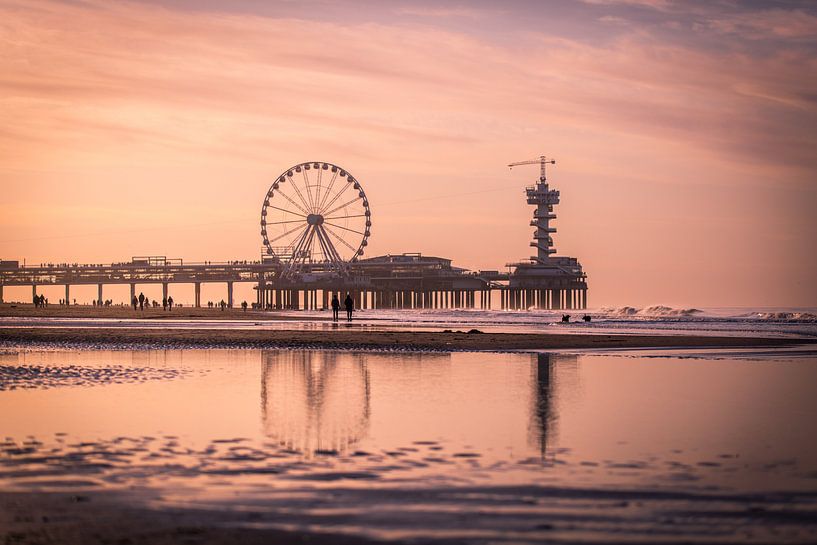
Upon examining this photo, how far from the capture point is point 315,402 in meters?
15.9

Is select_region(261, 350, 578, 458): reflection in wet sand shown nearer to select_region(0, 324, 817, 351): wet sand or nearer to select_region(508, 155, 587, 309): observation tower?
select_region(0, 324, 817, 351): wet sand

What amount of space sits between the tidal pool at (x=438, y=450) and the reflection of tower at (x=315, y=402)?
44mm

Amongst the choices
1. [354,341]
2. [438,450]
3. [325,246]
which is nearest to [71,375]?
[438,450]

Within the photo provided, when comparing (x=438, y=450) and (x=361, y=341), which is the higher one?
(x=361, y=341)

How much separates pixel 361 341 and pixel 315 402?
18088 millimetres

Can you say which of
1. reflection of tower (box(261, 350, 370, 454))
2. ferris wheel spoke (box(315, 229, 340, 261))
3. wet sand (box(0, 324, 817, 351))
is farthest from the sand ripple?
ferris wheel spoke (box(315, 229, 340, 261))

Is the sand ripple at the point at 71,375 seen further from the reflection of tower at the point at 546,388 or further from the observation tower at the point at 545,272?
the observation tower at the point at 545,272

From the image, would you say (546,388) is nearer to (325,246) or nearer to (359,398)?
(359,398)

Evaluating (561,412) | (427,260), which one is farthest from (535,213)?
(561,412)

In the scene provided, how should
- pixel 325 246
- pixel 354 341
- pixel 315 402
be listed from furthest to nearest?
pixel 325 246, pixel 354 341, pixel 315 402

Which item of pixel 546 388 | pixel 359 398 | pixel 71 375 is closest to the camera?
pixel 359 398

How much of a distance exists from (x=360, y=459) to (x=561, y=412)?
5027mm

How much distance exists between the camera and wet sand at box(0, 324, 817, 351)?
32.0 metres

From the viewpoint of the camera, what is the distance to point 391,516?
8047 millimetres
